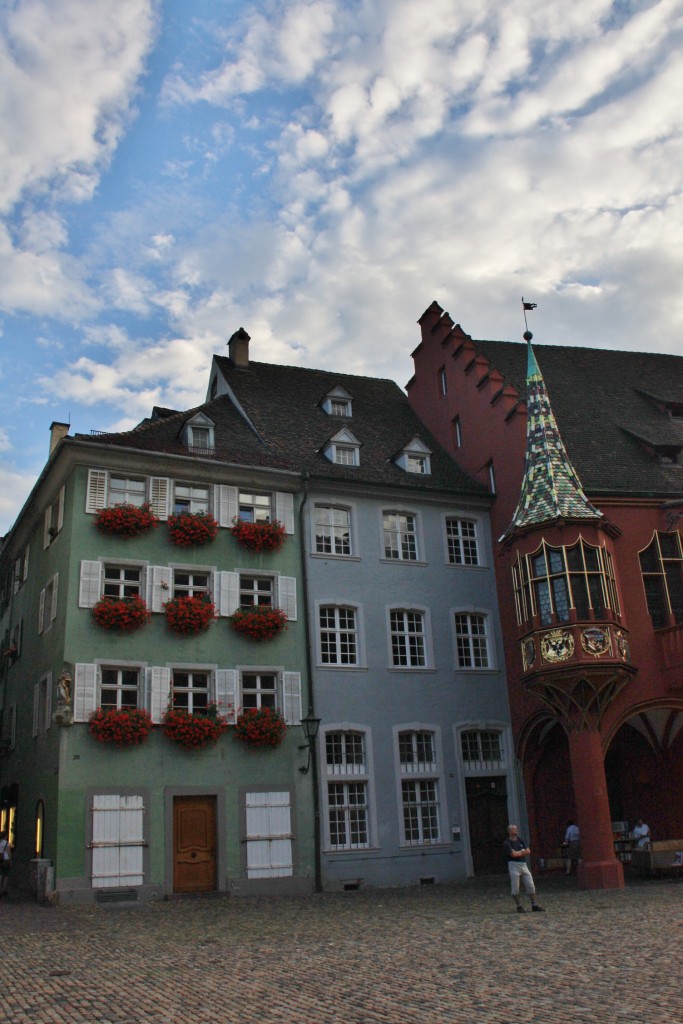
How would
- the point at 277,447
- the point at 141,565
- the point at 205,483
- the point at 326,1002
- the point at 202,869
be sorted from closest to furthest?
1. the point at 326,1002
2. the point at 202,869
3. the point at 141,565
4. the point at 205,483
5. the point at 277,447

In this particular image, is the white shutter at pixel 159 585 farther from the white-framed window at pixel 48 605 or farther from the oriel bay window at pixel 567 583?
the oriel bay window at pixel 567 583

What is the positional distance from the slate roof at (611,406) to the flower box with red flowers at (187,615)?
10.6 m

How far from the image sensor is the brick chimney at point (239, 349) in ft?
105

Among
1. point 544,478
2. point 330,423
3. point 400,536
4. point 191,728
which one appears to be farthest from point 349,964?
point 330,423

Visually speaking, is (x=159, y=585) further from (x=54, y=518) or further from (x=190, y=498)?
(x=54, y=518)

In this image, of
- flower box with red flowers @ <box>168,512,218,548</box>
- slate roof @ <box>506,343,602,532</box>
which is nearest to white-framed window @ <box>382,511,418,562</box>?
slate roof @ <box>506,343,602,532</box>

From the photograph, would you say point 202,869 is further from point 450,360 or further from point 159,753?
point 450,360

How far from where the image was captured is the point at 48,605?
24.9m

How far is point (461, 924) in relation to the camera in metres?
15.7

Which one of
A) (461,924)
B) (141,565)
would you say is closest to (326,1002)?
(461,924)

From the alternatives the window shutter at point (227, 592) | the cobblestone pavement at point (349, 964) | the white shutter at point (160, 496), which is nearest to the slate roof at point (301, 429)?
the white shutter at point (160, 496)

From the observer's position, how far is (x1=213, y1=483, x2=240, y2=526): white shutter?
81.2ft

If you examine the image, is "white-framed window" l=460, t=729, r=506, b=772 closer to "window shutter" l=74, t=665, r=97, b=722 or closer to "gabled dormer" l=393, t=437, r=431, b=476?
"gabled dormer" l=393, t=437, r=431, b=476

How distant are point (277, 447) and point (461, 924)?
1504 centimetres
